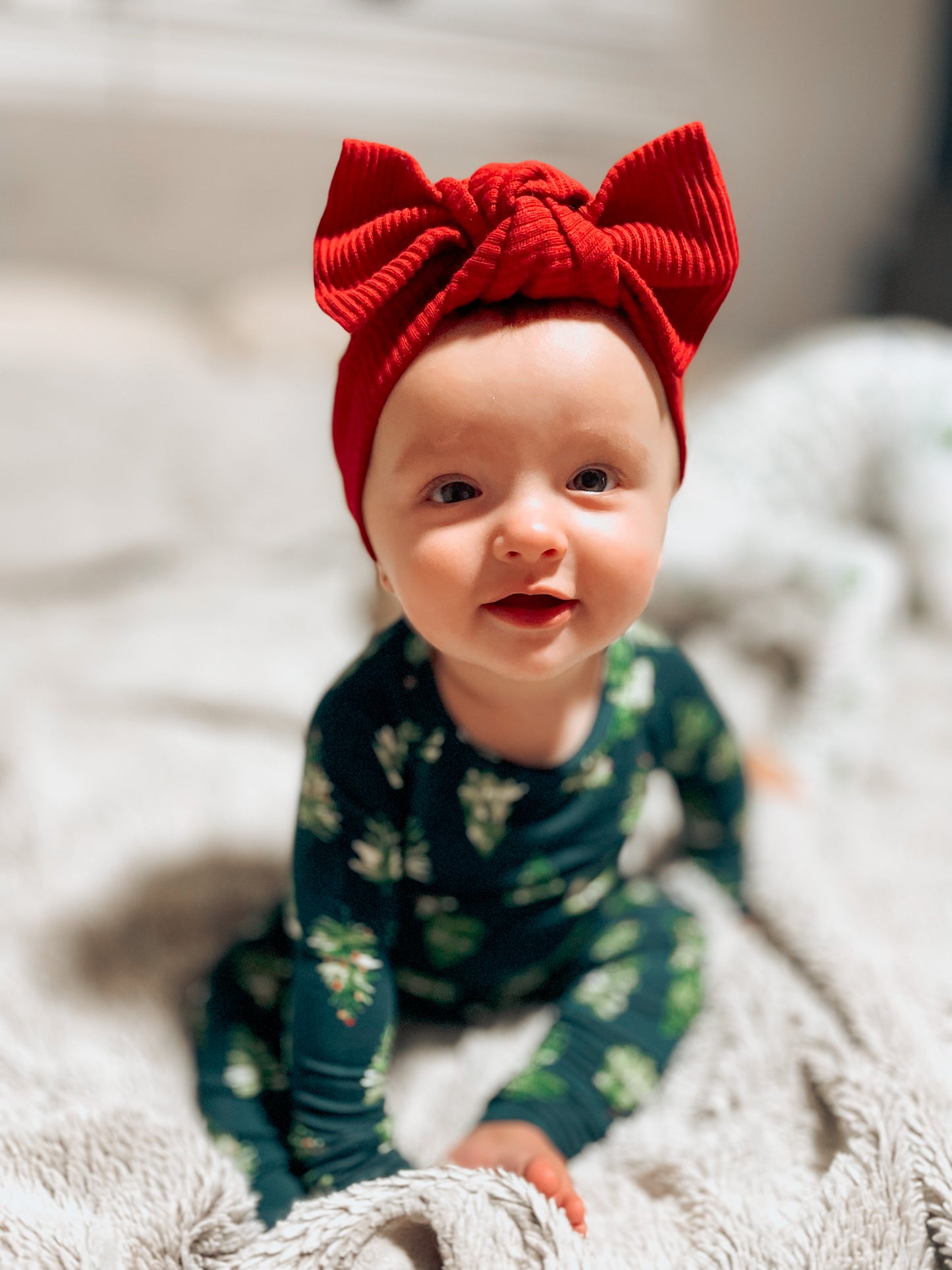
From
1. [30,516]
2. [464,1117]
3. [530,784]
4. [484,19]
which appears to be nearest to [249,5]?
[484,19]

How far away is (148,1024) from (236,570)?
837mm

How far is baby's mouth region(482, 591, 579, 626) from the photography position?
1.73 feet

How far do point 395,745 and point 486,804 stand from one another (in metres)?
0.07

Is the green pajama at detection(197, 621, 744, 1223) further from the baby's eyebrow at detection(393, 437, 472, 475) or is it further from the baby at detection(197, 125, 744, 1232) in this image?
the baby's eyebrow at detection(393, 437, 472, 475)

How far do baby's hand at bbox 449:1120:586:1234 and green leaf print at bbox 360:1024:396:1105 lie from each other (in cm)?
6

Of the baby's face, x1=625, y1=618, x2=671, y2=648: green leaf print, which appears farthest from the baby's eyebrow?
x1=625, y1=618, x2=671, y2=648: green leaf print

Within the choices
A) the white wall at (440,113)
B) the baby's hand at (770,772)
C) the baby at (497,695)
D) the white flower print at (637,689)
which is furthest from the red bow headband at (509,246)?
the white wall at (440,113)

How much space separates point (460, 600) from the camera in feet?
1.72

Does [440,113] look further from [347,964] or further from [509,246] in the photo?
[347,964]

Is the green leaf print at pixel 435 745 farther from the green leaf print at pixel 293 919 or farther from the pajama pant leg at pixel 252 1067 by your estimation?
the pajama pant leg at pixel 252 1067

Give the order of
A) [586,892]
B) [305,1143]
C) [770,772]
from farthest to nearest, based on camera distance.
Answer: [770,772]
[586,892]
[305,1143]

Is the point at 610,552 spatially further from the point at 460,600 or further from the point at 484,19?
the point at 484,19

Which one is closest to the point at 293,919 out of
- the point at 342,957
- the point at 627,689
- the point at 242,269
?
the point at 342,957

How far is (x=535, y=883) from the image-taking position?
659mm
